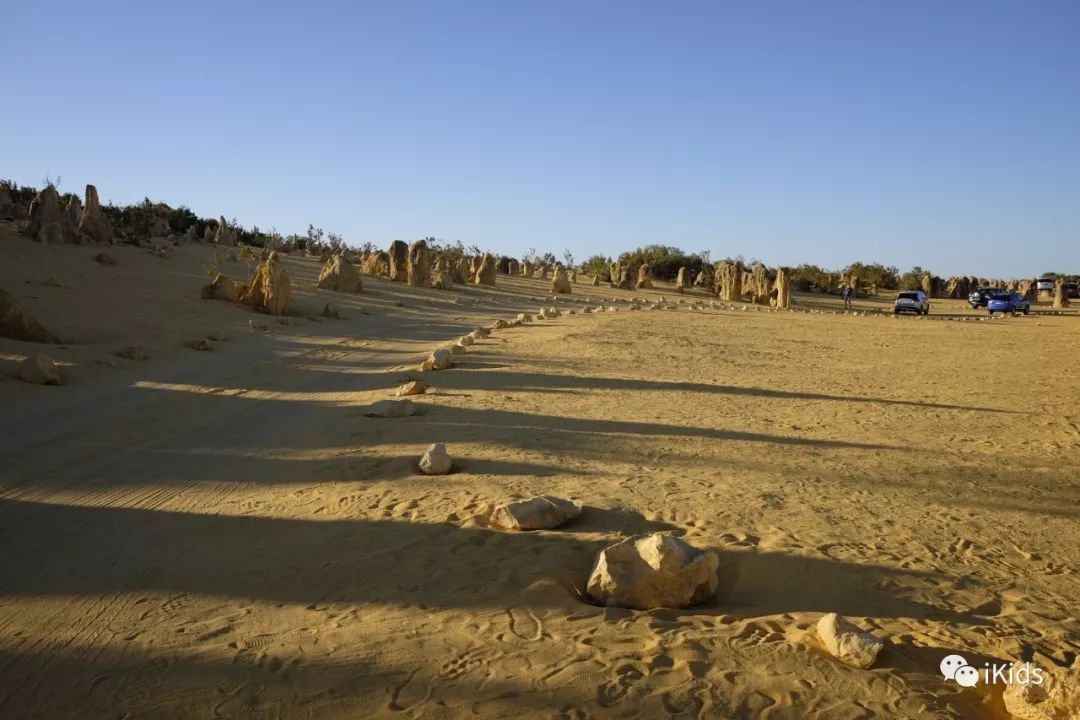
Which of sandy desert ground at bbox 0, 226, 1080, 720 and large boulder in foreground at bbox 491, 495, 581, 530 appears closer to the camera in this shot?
sandy desert ground at bbox 0, 226, 1080, 720

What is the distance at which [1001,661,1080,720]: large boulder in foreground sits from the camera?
3.04 meters

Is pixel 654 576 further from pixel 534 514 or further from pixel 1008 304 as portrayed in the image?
pixel 1008 304

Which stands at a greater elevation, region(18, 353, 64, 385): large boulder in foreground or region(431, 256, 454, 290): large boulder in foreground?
region(431, 256, 454, 290): large boulder in foreground

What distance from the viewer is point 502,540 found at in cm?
513

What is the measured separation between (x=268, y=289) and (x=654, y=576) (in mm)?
17466

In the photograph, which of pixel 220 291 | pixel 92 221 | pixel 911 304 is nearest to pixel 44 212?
pixel 92 221

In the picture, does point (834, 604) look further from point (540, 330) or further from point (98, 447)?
point (540, 330)

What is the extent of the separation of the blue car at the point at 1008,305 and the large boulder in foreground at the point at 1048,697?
4332 cm

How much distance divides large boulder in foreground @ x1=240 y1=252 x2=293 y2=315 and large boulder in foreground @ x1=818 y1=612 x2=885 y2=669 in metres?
18.1

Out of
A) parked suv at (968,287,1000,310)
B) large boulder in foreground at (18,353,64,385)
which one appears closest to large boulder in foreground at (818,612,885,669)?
Result: large boulder in foreground at (18,353,64,385)

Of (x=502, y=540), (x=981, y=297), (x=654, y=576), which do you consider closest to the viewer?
(x=654, y=576)

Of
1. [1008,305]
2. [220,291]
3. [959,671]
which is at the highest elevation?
[1008,305]

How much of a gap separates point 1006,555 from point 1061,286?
2189 inches

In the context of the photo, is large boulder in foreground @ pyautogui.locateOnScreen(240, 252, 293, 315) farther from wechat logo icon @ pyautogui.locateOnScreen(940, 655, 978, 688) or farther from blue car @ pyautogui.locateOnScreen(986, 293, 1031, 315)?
blue car @ pyautogui.locateOnScreen(986, 293, 1031, 315)
